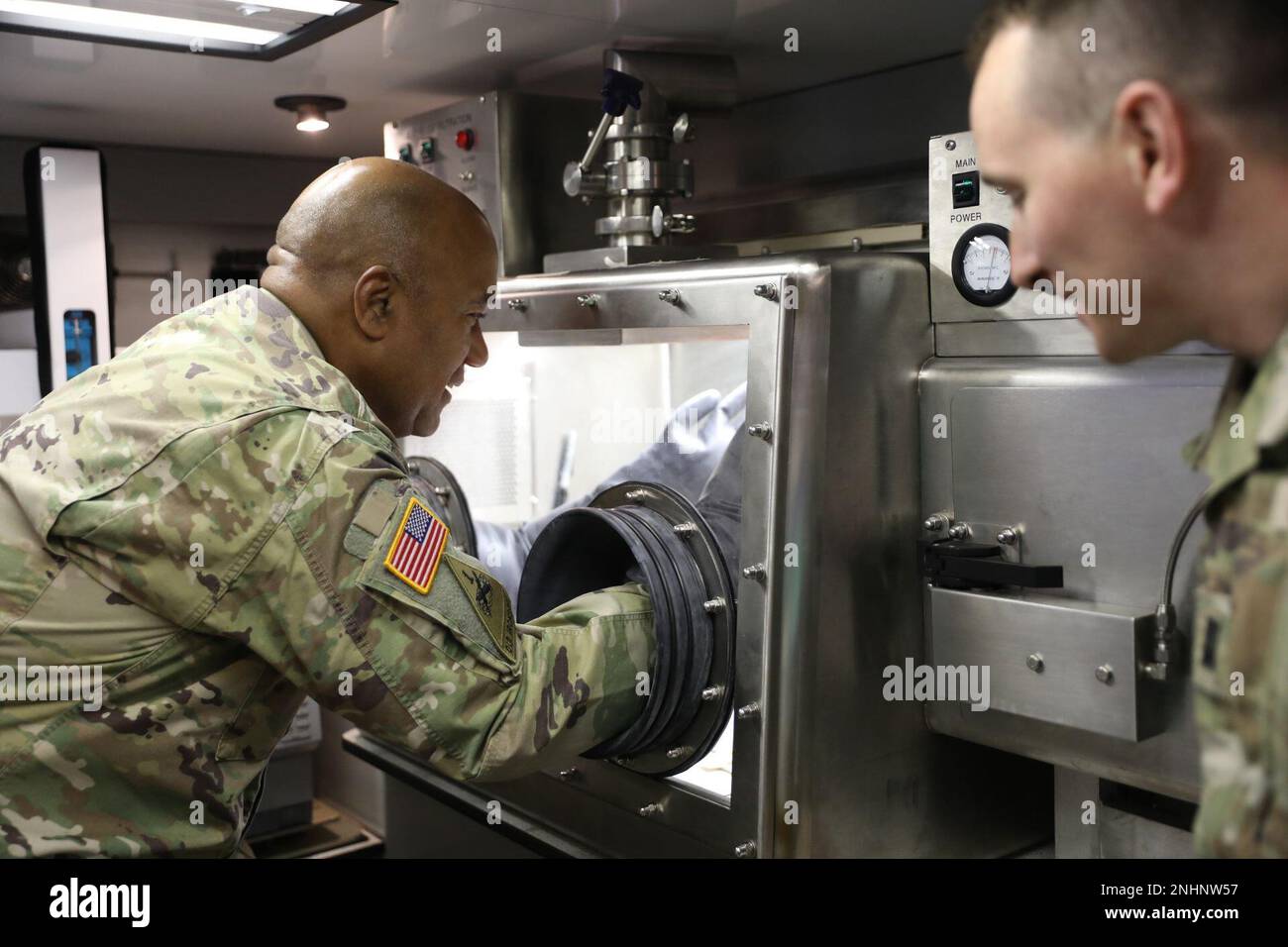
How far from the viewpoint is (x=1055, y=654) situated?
54.7 inches

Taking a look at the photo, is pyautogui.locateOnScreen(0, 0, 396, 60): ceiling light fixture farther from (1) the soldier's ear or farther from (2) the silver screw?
(2) the silver screw

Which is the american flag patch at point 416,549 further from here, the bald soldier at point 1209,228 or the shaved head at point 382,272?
the bald soldier at point 1209,228

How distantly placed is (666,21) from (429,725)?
123cm

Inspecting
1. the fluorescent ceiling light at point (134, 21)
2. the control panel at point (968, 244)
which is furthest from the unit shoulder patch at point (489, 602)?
the fluorescent ceiling light at point (134, 21)

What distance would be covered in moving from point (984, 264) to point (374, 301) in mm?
806

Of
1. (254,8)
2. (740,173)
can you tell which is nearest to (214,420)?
(254,8)

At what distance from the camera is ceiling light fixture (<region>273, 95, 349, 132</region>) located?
256 cm

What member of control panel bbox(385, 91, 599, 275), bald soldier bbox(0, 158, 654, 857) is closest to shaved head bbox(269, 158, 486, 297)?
bald soldier bbox(0, 158, 654, 857)

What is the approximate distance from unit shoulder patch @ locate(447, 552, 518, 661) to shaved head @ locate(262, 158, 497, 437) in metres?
0.35
